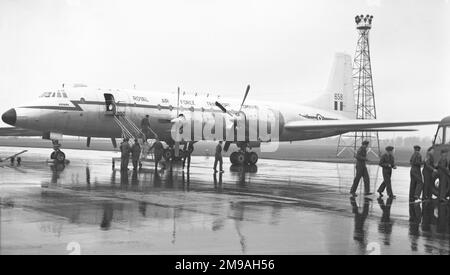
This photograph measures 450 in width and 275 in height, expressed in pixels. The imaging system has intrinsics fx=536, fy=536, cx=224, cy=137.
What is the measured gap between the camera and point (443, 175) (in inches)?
546

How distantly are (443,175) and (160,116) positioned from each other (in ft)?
56.0

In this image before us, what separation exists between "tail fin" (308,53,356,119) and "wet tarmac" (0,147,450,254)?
68.8ft

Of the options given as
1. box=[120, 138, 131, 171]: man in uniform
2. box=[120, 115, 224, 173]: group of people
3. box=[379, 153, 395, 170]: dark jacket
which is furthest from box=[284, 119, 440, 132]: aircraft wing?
box=[379, 153, 395, 170]: dark jacket

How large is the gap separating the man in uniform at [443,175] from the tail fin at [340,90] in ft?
74.0

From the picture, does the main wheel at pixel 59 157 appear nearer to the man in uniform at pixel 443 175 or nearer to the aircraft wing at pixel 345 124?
the aircraft wing at pixel 345 124

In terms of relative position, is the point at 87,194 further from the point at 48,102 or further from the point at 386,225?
the point at 48,102

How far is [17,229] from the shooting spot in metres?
8.51

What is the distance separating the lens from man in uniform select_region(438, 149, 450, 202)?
13787 mm

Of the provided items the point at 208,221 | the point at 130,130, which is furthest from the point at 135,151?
the point at 208,221

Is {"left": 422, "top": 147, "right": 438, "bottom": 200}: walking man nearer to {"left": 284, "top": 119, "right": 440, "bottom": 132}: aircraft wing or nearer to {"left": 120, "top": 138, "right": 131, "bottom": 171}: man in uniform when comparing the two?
{"left": 120, "top": 138, "right": 131, "bottom": 171}: man in uniform

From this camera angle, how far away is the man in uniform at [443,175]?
1379 centimetres

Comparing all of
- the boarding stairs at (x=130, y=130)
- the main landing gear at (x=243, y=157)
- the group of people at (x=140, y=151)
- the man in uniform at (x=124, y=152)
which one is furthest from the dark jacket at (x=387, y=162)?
the main landing gear at (x=243, y=157)

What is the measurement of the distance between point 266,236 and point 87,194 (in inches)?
259
